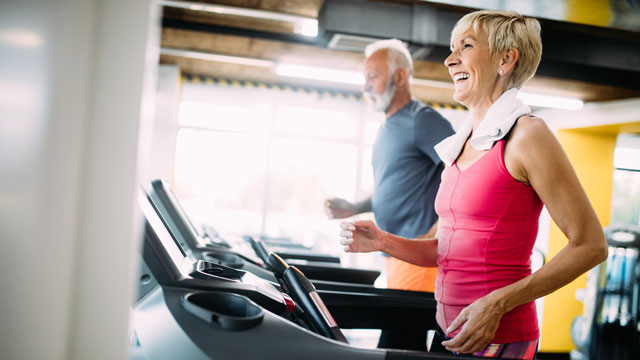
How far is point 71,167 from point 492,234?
895mm

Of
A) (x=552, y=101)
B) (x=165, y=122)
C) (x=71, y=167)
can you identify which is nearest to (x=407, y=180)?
(x=71, y=167)

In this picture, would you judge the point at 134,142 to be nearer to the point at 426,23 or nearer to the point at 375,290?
the point at 375,290

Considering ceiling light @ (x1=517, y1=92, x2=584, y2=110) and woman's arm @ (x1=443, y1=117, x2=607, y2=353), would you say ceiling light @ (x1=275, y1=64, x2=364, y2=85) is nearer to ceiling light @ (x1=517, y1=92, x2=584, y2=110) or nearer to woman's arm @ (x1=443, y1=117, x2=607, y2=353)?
ceiling light @ (x1=517, y1=92, x2=584, y2=110)

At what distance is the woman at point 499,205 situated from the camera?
93 centimetres

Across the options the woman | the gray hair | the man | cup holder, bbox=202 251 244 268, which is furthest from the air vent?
the woman

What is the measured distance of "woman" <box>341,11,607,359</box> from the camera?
3.04 feet

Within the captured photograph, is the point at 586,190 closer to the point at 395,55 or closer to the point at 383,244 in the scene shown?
the point at 395,55

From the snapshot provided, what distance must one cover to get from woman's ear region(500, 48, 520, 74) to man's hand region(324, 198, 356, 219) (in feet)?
3.71

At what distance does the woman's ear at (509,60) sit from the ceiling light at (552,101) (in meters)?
5.32

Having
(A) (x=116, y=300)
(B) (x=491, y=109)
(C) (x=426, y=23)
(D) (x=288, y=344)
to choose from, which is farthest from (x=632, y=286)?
(A) (x=116, y=300)

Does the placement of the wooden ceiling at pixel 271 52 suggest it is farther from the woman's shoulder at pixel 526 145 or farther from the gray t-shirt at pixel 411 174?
the woman's shoulder at pixel 526 145

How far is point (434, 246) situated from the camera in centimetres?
128

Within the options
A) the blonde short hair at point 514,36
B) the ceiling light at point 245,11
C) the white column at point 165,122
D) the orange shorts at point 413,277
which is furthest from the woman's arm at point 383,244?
the white column at point 165,122

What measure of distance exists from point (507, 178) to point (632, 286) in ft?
15.1
